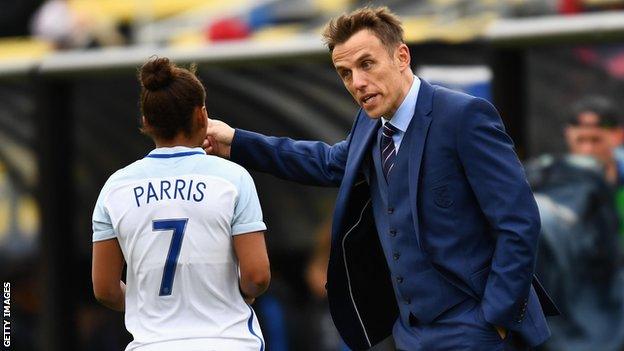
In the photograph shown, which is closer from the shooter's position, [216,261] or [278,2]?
[216,261]

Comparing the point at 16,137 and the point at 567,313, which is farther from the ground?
the point at 16,137

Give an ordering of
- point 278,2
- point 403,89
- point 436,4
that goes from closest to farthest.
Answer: point 403,89
point 436,4
point 278,2

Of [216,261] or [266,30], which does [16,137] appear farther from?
[216,261]

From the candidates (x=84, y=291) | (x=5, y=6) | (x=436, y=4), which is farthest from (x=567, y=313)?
(x=5, y=6)

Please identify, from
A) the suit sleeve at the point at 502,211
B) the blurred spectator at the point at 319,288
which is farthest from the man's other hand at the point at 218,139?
the blurred spectator at the point at 319,288

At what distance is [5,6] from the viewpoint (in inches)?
603

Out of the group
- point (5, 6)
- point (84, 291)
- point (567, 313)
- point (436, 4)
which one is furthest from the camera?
point (5, 6)

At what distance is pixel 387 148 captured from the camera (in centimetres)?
434

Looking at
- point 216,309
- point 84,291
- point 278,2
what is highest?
point 216,309

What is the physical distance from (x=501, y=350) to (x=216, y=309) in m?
0.79

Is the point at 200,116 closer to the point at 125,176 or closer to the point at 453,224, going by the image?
the point at 125,176

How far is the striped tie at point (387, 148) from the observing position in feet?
14.1

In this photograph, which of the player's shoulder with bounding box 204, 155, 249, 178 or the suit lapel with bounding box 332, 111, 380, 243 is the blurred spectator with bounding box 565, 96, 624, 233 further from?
the player's shoulder with bounding box 204, 155, 249, 178

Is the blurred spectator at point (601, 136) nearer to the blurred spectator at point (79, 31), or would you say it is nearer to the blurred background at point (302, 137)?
the blurred background at point (302, 137)
